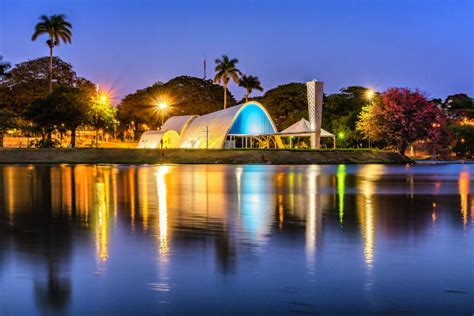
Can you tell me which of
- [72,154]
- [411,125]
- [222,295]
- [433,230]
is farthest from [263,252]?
[411,125]

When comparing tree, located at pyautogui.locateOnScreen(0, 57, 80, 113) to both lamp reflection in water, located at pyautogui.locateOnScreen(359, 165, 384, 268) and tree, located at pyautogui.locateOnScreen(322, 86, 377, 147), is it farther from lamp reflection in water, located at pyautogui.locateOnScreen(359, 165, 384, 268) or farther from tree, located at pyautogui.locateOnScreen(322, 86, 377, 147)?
lamp reflection in water, located at pyautogui.locateOnScreen(359, 165, 384, 268)

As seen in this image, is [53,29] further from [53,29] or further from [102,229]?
[102,229]

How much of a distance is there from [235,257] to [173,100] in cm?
14069

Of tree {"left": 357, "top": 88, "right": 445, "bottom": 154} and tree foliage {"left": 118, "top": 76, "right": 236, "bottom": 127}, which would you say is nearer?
tree {"left": 357, "top": 88, "right": 445, "bottom": 154}

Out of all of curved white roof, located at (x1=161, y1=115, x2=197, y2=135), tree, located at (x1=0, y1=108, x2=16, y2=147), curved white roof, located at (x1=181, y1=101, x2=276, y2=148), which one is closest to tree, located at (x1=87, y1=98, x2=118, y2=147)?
tree, located at (x1=0, y1=108, x2=16, y2=147)

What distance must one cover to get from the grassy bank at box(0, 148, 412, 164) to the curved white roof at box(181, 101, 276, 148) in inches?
527

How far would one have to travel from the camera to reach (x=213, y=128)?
94000 millimetres

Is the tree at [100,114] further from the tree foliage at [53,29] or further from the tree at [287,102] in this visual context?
the tree at [287,102]

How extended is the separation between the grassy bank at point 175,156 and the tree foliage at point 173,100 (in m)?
67.4

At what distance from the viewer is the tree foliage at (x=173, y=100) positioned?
146625 millimetres

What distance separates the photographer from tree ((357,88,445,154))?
88.5m

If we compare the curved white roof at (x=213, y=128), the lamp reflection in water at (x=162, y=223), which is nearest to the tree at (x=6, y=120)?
the curved white roof at (x=213, y=128)

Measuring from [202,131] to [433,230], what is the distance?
3153 inches

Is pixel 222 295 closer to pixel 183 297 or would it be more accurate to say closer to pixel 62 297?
pixel 183 297
